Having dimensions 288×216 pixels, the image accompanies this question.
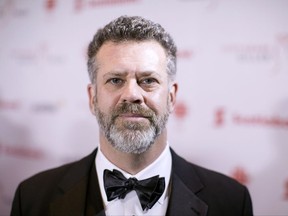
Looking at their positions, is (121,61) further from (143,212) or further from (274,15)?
(274,15)

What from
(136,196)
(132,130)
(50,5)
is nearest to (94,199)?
(136,196)

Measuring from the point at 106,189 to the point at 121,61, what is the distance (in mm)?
510

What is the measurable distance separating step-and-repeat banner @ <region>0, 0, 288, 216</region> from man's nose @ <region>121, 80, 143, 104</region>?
620 mm

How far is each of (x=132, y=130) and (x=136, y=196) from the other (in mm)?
293

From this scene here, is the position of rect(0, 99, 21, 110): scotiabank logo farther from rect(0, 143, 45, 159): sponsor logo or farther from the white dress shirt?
the white dress shirt

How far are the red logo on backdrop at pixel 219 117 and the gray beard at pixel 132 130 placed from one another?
0.57 m

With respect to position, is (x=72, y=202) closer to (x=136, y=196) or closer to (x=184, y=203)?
(x=136, y=196)

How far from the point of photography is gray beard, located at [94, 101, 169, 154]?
1.24 meters

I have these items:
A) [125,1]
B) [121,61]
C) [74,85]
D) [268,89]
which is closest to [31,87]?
[74,85]

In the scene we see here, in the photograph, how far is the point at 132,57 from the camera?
1.26m

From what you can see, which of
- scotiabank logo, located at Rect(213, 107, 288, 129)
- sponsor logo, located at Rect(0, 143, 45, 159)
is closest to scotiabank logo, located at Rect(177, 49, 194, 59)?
scotiabank logo, located at Rect(213, 107, 288, 129)

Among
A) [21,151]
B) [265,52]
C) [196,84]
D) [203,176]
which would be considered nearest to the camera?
[203,176]

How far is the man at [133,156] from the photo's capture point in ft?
4.11

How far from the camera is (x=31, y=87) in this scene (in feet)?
7.10
